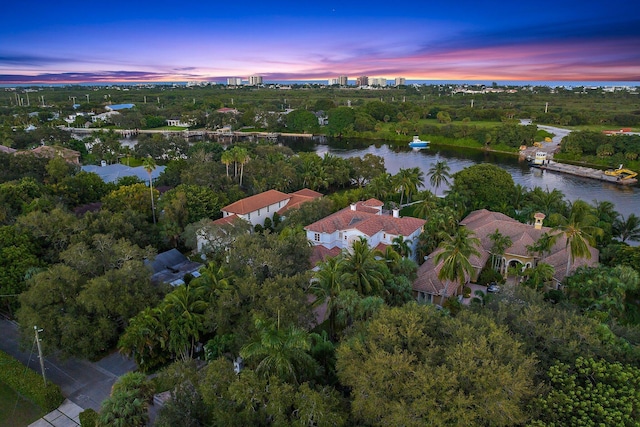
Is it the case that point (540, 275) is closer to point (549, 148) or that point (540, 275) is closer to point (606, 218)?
point (606, 218)

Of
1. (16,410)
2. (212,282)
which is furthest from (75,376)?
(212,282)

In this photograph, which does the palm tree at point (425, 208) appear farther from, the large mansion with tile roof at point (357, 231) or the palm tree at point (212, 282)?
the palm tree at point (212, 282)

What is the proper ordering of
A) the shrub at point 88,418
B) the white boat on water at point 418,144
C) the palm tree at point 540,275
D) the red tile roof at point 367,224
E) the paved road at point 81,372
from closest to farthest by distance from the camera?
1. the shrub at point 88,418
2. the paved road at point 81,372
3. the palm tree at point 540,275
4. the red tile roof at point 367,224
5. the white boat on water at point 418,144

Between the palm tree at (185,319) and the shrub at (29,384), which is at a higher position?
the palm tree at (185,319)

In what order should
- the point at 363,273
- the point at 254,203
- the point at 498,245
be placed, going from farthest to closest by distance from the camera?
1. the point at 254,203
2. the point at 498,245
3. the point at 363,273

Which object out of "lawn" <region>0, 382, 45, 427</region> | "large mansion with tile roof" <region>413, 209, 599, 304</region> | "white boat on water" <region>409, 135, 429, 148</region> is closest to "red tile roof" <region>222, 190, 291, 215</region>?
"large mansion with tile roof" <region>413, 209, 599, 304</region>

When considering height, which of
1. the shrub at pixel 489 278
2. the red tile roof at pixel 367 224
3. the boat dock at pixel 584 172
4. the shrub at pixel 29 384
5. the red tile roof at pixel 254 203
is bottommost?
the shrub at pixel 29 384

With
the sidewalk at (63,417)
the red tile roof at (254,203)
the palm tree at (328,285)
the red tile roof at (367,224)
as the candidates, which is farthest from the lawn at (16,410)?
the red tile roof at (254,203)
